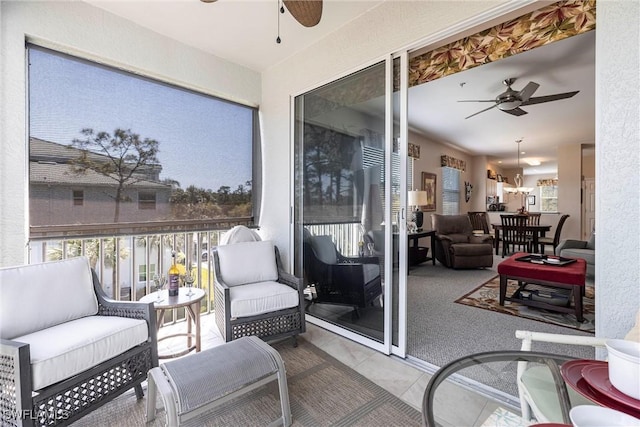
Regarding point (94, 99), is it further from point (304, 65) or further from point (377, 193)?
point (377, 193)

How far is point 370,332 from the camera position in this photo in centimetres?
258

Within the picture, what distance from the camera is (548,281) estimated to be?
10.3 ft

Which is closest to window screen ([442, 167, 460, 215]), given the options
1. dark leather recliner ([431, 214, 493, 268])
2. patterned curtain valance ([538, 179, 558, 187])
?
dark leather recliner ([431, 214, 493, 268])

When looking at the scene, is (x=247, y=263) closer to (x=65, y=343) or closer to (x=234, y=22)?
(x=65, y=343)

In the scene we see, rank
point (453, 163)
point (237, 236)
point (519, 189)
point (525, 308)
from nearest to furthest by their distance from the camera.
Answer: point (237, 236) → point (525, 308) → point (453, 163) → point (519, 189)

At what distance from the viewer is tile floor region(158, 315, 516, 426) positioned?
1.03 meters

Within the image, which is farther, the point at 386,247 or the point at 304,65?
the point at 304,65

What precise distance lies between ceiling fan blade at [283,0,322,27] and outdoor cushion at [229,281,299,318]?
2.02 metres

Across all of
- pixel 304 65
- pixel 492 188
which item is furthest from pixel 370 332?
pixel 492 188

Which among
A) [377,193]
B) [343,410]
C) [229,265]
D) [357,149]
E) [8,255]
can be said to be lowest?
[343,410]

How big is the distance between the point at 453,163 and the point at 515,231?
218 cm

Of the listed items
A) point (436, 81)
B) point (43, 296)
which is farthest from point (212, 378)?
point (436, 81)

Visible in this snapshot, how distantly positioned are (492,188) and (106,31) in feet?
33.0

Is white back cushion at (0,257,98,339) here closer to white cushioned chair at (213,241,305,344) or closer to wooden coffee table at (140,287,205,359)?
wooden coffee table at (140,287,205,359)
